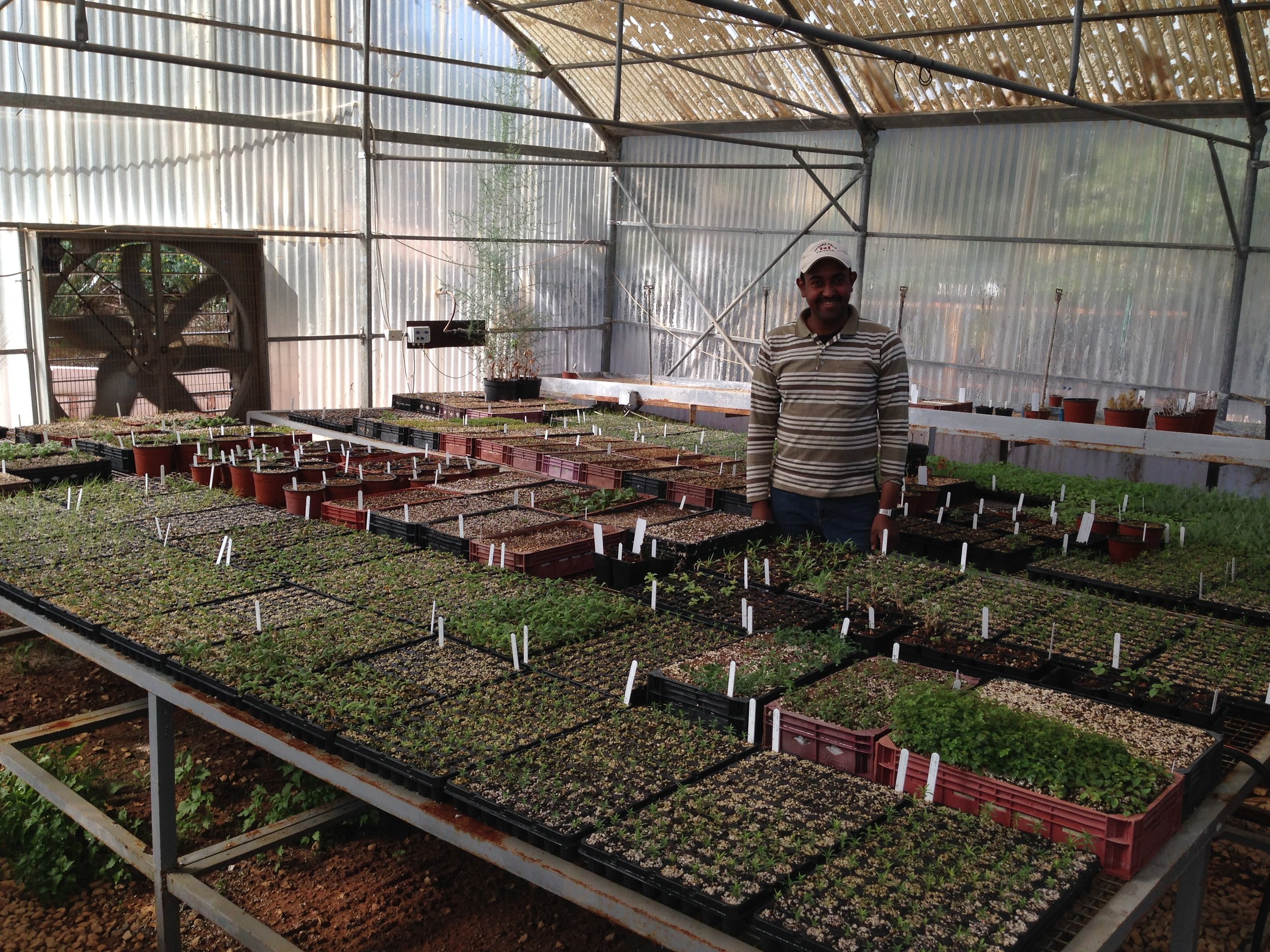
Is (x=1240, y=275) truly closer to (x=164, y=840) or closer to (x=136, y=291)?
(x=164, y=840)

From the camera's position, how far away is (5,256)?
8.87 meters

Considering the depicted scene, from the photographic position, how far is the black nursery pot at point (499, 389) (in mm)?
10656

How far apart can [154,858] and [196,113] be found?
27.7 ft

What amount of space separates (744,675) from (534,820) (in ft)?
2.97

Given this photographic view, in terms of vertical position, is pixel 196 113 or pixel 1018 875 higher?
pixel 196 113

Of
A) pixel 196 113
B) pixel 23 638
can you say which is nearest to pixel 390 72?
pixel 196 113

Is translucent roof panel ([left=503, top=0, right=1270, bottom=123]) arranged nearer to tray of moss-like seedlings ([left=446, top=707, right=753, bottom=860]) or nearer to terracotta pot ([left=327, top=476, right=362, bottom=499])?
terracotta pot ([left=327, top=476, right=362, bottom=499])

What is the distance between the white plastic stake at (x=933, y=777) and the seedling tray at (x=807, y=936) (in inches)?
16.6

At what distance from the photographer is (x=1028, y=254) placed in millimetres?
11180

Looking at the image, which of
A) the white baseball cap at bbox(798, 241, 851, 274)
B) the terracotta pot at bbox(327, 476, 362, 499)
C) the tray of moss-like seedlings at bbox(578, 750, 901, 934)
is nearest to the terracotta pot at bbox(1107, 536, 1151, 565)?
the white baseball cap at bbox(798, 241, 851, 274)

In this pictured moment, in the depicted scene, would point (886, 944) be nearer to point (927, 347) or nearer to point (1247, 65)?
point (1247, 65)

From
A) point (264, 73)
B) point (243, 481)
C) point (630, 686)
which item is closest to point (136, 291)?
point (264, 73)

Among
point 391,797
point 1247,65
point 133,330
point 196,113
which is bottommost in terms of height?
point 391,797

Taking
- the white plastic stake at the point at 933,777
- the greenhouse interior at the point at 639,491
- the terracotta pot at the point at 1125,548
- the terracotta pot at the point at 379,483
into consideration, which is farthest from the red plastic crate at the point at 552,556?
the terracotta pot at the point at 1125,548
